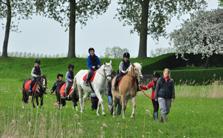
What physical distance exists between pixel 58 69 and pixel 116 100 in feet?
110

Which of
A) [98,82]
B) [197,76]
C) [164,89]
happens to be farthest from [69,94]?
[197,76]

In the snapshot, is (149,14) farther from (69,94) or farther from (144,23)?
(69,94)

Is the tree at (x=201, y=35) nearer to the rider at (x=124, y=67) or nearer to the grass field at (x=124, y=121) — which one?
the grass field at (x=124, y=121)

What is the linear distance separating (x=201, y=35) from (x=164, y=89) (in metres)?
35.6

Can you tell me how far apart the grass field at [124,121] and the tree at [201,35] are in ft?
54.2

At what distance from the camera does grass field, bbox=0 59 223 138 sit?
49.1ft

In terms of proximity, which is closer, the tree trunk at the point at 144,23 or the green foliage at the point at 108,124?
the green foliage at the point at 108,124

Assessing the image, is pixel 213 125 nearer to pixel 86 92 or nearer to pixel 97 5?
pixel 86 92

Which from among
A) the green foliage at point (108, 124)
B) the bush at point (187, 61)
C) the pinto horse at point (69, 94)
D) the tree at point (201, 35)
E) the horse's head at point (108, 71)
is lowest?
the green foliage at point (108, 124)

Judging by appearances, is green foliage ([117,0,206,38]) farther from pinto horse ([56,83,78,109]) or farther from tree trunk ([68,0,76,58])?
pinto horse ([56,83,78,109])

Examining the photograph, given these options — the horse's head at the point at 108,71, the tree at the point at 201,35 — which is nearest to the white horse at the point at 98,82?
the horse's head at the point at 108,71

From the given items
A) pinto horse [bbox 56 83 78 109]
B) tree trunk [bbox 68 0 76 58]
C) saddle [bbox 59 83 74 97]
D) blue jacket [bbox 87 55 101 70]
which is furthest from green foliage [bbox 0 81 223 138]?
tree trunk [bbox 68 0 76 58]

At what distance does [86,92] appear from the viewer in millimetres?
25453

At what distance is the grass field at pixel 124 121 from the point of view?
15.0m
